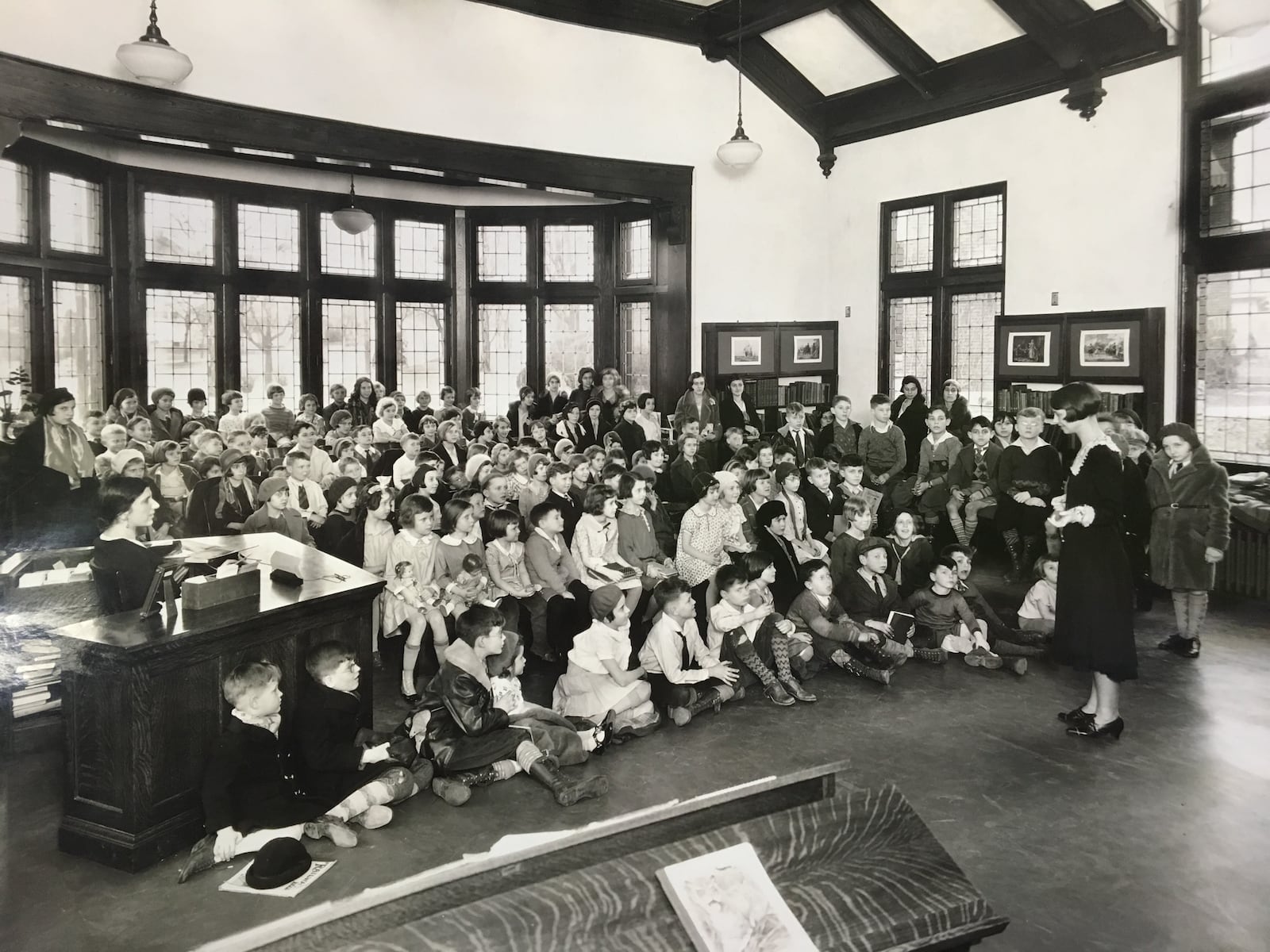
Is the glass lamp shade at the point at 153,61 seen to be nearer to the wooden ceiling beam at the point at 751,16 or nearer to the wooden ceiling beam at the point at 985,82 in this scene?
the wooden ceiling beam at the point at 751,16

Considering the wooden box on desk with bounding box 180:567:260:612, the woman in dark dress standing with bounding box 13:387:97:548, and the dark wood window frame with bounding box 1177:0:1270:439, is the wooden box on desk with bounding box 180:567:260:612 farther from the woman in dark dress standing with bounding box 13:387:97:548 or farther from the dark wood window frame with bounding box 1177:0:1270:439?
the dark wood window frame with bounding box 1177:0:1270:439

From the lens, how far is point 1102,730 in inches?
183

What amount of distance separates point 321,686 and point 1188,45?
9127 millimetres

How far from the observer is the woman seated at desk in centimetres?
404

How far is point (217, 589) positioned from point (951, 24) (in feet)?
31.2

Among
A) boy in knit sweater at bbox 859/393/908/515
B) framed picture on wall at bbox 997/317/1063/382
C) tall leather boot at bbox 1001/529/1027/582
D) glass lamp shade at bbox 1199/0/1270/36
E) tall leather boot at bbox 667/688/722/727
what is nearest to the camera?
tall leather boot at bbox 667/688/722/727

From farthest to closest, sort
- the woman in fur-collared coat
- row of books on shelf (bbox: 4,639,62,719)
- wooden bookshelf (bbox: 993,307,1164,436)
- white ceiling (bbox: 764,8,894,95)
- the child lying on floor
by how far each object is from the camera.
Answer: white ceiling (bbox: 764,8,894,95) → wooden bookshelf (bbox: 993,307,1164,436) → the woman in fur-collared coat → the child lying on floor → row of books on shelf (bbox: 4,639,62,719)

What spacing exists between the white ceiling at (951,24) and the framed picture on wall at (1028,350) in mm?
2950

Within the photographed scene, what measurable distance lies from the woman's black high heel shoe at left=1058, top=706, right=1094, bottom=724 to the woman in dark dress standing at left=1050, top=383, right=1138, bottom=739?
333mm

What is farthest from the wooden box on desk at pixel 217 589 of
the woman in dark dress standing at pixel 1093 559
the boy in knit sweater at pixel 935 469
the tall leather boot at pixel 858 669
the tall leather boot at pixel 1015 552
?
the boy in knit sweater at pixel 935 469

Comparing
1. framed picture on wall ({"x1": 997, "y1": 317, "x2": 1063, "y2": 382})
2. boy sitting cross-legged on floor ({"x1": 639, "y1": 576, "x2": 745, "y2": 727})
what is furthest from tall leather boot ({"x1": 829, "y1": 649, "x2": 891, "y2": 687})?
framed picture on wall ({"x1": 997, "y1": 317, "x2": 1063, "y2": 382})

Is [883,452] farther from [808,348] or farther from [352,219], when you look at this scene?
[352,219]

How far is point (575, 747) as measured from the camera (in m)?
4.36

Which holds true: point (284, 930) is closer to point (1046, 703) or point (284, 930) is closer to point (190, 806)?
point (190, 806)
